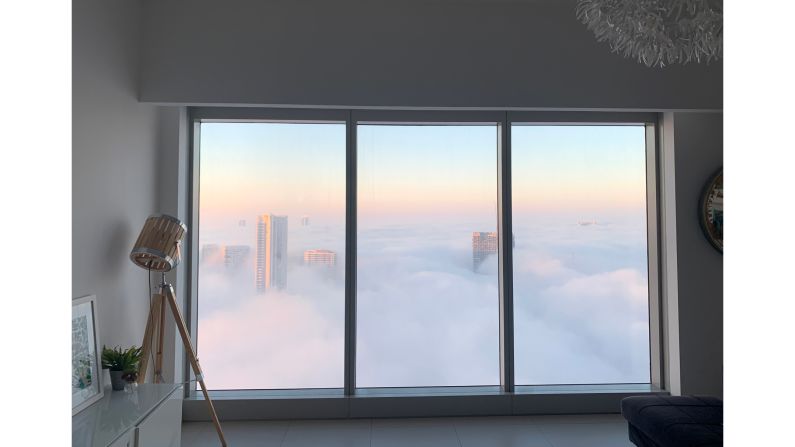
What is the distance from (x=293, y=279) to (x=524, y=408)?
2220mm

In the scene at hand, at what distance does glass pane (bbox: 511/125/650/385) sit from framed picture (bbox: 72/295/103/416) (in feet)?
10.5

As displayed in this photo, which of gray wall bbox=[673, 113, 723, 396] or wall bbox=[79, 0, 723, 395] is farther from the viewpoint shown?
gray wall bbox=[673, 113, 723, 396]

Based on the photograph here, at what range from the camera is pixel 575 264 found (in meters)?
4.75

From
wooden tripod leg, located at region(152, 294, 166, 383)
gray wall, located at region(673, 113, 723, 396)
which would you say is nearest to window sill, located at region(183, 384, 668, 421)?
gray wall, located at region(673, 113, 723, 396)

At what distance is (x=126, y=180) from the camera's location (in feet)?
12.1

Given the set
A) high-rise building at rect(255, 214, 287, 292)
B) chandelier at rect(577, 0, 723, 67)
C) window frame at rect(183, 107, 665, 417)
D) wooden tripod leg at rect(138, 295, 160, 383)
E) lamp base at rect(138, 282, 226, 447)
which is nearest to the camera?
chandelier at rect(577, 0, 723, 67)

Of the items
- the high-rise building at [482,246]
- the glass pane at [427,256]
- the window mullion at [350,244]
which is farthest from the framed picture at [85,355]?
the high-rise building at [482,246]

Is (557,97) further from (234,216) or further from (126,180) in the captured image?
(126,180)

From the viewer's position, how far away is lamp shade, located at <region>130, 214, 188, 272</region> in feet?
11.2

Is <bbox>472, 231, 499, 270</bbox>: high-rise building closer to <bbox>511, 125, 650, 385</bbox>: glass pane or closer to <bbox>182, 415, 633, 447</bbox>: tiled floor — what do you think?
<bbox>511, 125, 650, 385</bbox>: glass pane

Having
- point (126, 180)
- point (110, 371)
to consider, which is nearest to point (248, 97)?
point (126, 180)

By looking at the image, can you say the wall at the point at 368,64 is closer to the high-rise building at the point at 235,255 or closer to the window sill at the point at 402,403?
the high-rise building at the point at 235,255

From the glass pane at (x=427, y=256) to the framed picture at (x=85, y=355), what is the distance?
2062 millimetres

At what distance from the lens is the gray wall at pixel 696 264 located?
14.6 ft
